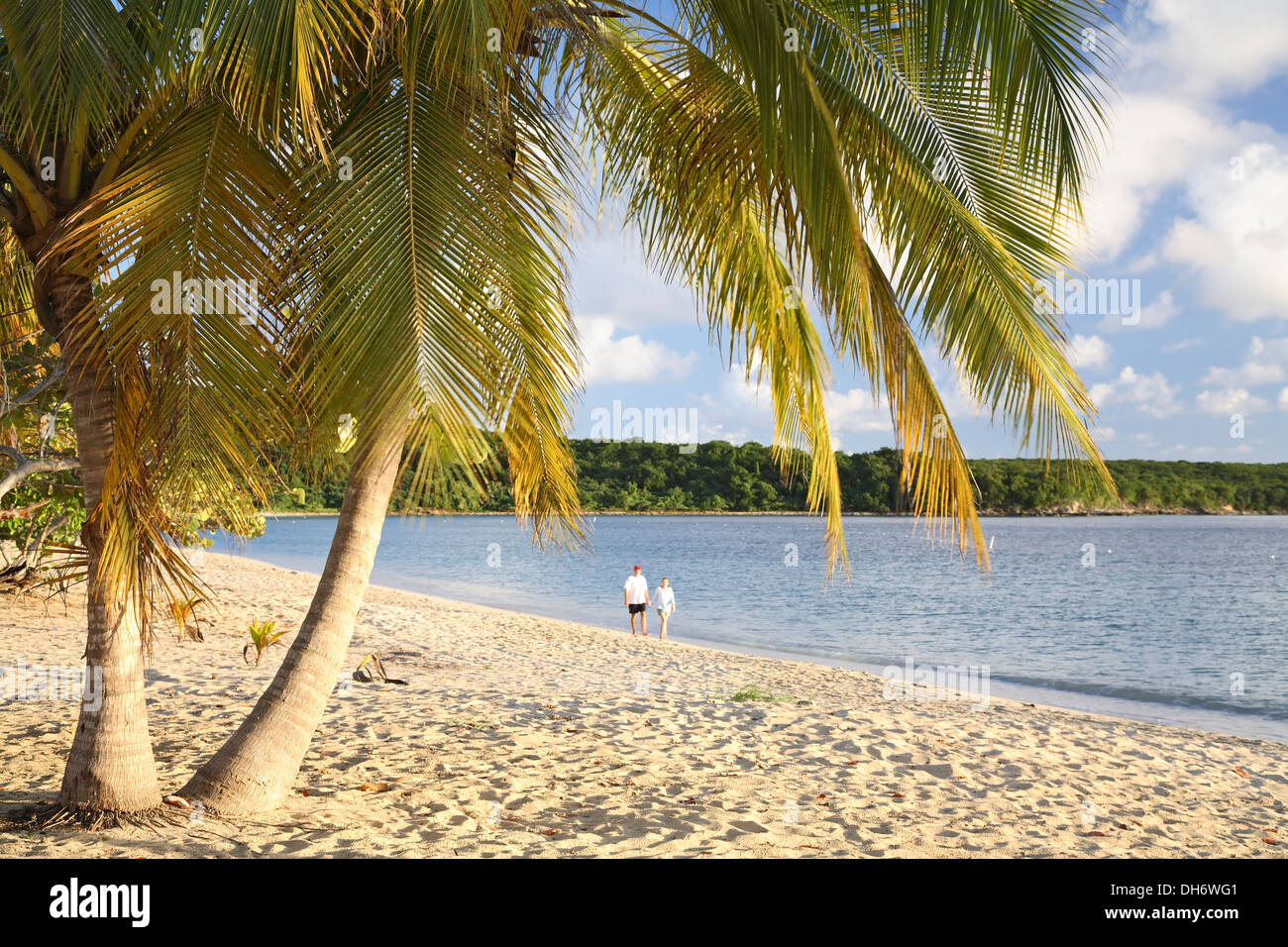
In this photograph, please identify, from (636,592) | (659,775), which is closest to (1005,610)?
(636,592)

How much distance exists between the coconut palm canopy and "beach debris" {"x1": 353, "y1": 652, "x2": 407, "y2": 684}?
6166 millimetres

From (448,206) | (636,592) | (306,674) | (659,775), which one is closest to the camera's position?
(448,206)

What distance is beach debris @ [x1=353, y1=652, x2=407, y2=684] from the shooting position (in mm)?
10229

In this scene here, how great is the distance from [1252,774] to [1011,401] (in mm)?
6899

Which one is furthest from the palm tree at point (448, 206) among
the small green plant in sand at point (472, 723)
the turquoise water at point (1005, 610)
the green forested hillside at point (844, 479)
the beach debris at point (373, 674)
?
the green forested hillside at point (844, 479)

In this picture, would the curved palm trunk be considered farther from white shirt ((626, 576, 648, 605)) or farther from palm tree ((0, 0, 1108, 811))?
white shirt ((626, 576, 648, 605))

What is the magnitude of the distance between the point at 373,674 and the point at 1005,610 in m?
24.9

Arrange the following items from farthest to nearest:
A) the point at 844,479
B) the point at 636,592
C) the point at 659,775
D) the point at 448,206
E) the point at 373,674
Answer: the point at 844,479 < the point at 636,592 < the point at 373,674 < the point at 659,775 < the point at 448,206

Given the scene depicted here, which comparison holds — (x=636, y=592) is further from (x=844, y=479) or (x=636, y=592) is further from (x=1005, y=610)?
(x=844, y=479)

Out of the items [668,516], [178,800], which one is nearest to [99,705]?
[178,800]

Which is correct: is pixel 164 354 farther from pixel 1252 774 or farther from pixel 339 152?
pixel 1252 774

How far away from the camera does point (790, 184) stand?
4.00 m

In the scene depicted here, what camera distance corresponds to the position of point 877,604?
3153cm
